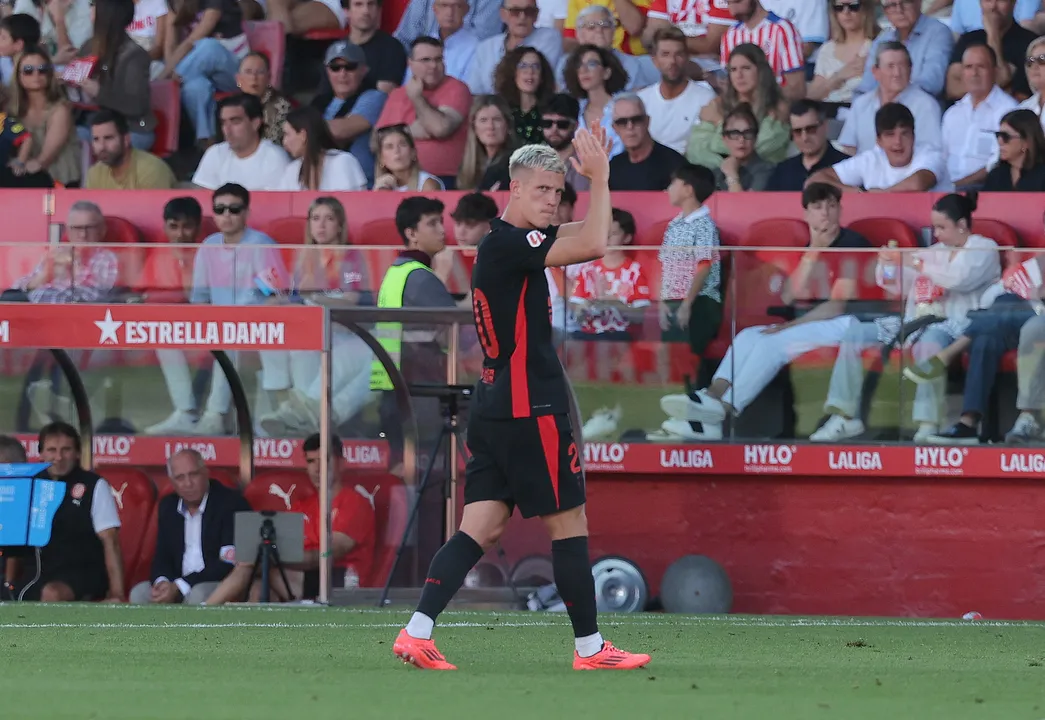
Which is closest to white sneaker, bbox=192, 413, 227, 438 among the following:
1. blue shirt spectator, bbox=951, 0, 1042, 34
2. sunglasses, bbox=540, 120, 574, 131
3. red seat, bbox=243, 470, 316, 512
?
red seat, bbox=243, 470, 316, 512

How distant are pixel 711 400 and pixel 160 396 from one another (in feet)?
13.3

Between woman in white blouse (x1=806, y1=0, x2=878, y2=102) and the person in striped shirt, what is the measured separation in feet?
0.61

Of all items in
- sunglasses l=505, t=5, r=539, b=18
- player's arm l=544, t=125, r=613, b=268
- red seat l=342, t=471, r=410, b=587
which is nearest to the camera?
player's arm l=544, t=125, r=613, b=268

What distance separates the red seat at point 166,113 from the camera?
51.7 feet

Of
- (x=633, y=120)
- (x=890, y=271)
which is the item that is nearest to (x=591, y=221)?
(x=890, y=271)

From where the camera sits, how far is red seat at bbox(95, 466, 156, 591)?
12961mm

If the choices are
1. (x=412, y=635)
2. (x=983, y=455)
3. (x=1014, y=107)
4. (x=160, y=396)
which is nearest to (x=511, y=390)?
(x=412, y=635)

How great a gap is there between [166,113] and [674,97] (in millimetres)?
4579

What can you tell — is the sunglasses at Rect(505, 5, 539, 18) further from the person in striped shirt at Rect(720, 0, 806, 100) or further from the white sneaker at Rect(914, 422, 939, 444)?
the white sneaker at Rect(914, 422, 939, 444)

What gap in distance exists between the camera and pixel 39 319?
12.0 m

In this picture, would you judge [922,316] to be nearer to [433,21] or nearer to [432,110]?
[432,110]

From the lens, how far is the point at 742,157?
1359cm

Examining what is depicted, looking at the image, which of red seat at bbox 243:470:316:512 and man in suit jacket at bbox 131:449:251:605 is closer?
man in suit jacket at bbox 131:449:251:605

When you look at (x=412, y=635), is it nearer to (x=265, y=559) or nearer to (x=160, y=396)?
(x=265, y=559)
